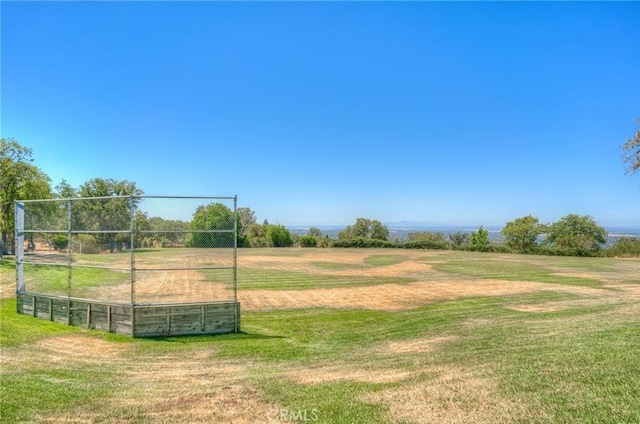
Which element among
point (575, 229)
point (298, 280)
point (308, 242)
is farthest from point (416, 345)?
point (575, 229)

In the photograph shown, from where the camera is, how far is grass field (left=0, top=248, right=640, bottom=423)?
5.06m

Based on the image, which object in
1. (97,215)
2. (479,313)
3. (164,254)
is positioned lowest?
(479,313)

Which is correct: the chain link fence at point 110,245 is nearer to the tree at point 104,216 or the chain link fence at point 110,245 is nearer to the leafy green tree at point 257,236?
the tree at point 104,216

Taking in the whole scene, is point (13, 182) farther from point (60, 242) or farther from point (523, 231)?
point (523, 231)

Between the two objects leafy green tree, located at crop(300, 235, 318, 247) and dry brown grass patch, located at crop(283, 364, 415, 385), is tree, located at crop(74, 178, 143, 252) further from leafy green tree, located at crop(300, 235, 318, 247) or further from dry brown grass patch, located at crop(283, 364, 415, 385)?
leafy green tree, located at crop(300, 235, 318, 247)

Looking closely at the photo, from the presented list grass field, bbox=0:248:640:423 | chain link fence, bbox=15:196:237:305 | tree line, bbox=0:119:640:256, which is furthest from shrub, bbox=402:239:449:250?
chain link fence, bbox=15:196:237:305

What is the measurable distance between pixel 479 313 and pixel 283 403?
30.2 ft

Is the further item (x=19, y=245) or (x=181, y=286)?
(x=181, y=286)

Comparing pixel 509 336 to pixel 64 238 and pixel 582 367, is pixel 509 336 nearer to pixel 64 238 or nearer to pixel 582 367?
pixel 582 367

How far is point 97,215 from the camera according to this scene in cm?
1083

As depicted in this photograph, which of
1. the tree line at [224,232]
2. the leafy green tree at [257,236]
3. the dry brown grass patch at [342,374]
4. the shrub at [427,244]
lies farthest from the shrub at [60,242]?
the shrub at [427,244]

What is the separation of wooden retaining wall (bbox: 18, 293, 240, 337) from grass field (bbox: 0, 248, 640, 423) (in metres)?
0.36

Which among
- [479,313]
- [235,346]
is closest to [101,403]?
[235,346]

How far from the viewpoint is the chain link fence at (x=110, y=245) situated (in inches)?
409
